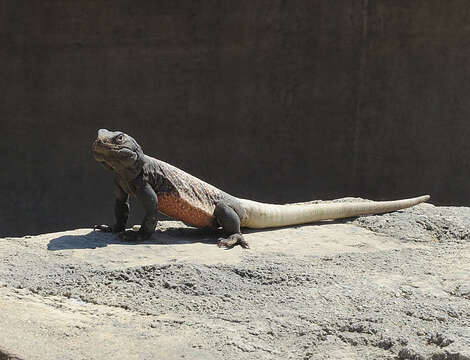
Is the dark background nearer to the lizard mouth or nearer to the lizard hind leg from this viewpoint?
the lizard hind leg

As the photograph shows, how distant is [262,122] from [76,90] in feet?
9.14

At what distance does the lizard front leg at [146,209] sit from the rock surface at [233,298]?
134mm

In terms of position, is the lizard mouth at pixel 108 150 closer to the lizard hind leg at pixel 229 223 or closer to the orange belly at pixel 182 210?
Result: the orange belly at pixel 182 210

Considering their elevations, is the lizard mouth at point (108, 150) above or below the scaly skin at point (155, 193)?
above

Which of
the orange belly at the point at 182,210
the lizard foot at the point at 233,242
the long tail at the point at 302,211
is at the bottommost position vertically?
the lizard foot at the point at 233,242

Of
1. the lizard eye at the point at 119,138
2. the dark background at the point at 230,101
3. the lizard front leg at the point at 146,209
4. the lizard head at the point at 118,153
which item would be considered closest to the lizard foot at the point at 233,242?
the lizard front leg at the point at 146,209

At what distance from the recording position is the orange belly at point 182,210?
554 centimetres

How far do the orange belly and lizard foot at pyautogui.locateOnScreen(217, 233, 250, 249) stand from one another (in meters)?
0.32

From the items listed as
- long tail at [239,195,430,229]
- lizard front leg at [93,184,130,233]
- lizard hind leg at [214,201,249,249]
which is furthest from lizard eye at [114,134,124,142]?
long tail at [239,195,430,229]

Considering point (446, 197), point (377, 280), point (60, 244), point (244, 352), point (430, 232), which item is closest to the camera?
point (244, 352)

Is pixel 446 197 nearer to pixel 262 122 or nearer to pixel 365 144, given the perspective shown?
pixel 365 144

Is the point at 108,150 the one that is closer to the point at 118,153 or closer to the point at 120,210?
the point at 118,153

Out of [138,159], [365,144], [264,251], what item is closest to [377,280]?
[264,251]

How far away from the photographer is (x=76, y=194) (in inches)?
444
